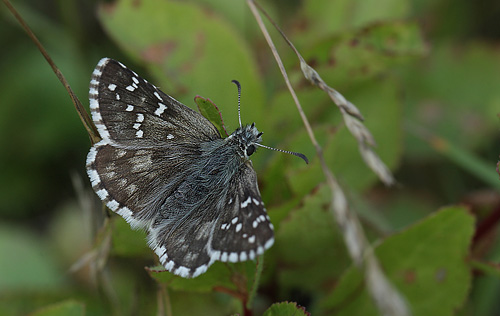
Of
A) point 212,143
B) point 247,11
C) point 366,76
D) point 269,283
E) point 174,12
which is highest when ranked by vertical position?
point 174,12

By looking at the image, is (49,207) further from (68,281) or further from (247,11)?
(247,11)

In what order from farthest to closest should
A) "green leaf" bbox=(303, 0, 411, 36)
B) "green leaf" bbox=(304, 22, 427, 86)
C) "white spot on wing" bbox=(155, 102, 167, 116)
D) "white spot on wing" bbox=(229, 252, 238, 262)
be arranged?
1. "green leaf" bbox=(303, 0, 411, 36)
2. "green leaf" bbox=(304, 22, 427, 86)
3. "white spot on wing" bbox=(155, 102, 167, 116)
4. "white spot on wing" bbox=(229, 252, 238, 262)

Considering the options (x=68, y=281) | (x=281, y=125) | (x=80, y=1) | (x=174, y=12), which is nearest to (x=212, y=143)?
(x=281, y=125)

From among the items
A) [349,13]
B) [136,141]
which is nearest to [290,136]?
[136,141]

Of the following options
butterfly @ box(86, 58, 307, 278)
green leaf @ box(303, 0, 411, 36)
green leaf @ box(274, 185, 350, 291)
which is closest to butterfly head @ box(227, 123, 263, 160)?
butterfly @ box(86, 58, 307, 278)

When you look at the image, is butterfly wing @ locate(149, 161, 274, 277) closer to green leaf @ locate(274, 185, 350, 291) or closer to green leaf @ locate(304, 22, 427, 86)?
green leaf @ locate(274, 185, 350, 291)

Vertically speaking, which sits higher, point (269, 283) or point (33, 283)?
point (33, 283)
